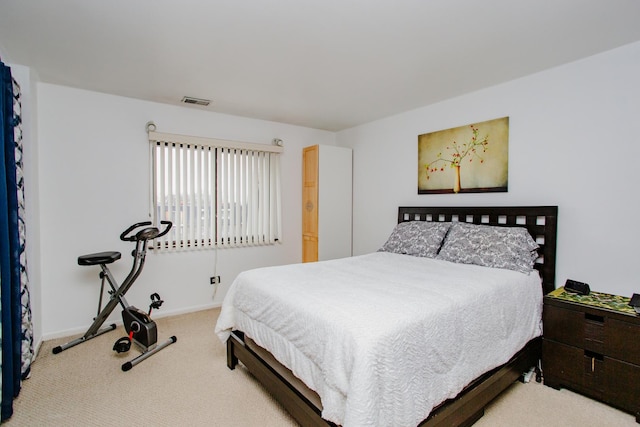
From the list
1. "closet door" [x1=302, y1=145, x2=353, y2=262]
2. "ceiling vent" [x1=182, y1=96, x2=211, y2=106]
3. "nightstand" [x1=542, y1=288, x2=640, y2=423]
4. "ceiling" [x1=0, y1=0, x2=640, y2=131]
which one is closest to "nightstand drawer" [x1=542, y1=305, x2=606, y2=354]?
"nightstand" [x1=542, y1=288, x2=640, y2=423]

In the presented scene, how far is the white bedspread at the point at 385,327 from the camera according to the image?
4.39 feet

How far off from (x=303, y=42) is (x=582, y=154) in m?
2.32

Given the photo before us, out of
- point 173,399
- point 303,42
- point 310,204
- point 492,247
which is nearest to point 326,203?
point 310,204

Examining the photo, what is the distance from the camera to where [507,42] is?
85.6 inches

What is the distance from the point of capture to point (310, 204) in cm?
446

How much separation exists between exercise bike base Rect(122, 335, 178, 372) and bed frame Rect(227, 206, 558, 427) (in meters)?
0.75

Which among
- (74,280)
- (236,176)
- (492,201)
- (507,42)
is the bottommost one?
(74,280)

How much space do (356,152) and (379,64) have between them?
2.08m

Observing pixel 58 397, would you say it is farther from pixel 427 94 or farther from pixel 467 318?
pixel 427 94

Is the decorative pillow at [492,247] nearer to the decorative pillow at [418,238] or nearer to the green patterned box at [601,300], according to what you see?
the decorative pillow at [418,238]

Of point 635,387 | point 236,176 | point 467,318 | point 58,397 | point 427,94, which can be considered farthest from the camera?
point 236,176

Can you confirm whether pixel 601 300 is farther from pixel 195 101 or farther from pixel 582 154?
pixel 195 101

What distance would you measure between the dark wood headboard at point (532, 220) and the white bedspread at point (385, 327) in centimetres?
23

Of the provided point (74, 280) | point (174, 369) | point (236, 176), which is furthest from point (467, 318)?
point (74, 280)
